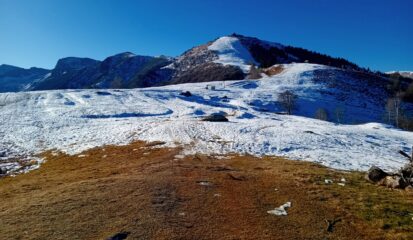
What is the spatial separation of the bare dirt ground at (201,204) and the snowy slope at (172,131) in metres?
Answer: 7.83

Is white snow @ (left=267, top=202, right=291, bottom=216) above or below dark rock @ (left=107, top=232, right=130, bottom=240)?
below

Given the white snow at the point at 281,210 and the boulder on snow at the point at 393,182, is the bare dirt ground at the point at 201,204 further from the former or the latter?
the boulder on snow at the point at 393,182

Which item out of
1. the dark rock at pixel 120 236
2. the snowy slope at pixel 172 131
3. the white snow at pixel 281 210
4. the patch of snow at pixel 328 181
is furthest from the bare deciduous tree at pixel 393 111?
the dark rock at pixel 120 236

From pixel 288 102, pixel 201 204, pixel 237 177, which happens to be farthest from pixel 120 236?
pixel 288 102

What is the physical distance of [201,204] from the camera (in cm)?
1616

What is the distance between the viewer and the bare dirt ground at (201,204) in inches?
518

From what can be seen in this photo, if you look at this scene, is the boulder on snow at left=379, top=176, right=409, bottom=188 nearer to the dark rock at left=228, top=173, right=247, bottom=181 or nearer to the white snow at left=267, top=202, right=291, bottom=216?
the white snow at left=267, top=202, right=291, bottom=216

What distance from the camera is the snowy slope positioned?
33531mm

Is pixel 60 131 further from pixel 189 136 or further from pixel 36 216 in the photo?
pixel 36 216

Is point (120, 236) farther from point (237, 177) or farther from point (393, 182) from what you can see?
point (393, 182)

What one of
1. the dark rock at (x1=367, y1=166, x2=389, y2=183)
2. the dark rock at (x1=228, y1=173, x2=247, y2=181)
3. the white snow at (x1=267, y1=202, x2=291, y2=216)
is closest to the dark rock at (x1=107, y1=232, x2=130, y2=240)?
the white snow at (x1=267, y1=202, x2=291, y2=216)

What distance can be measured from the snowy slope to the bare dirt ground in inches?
308

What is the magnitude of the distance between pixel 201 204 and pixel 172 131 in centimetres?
2647

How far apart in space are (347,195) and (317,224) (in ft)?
17.6
